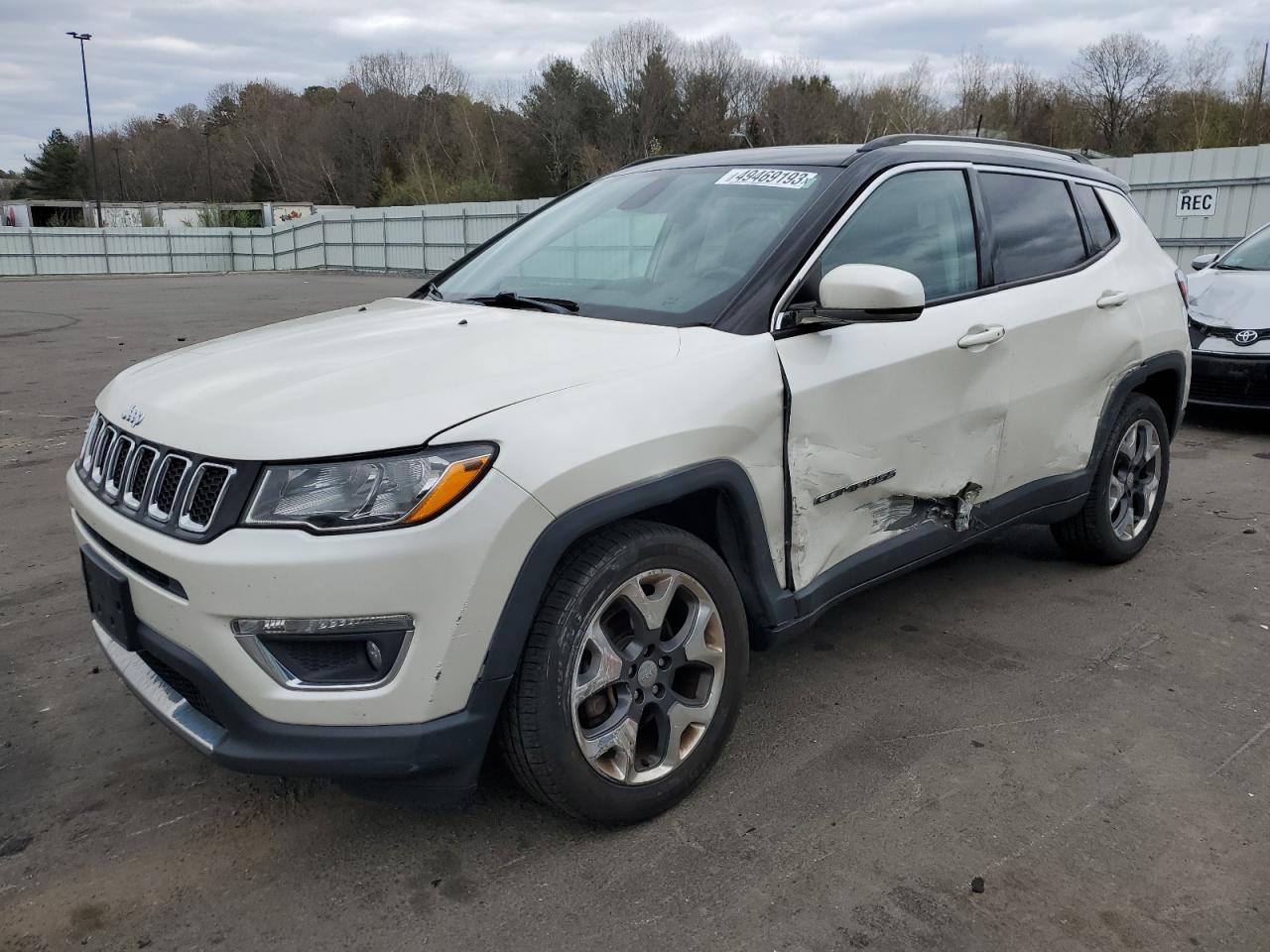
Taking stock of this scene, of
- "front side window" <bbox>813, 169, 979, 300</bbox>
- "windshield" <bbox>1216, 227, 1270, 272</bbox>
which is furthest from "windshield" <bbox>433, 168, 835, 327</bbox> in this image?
"windshield" <bbox>1216, 227, 1270, 272</bbox>

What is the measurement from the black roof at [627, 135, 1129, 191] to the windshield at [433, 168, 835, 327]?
0.10 meters

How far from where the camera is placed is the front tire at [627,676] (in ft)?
7.77

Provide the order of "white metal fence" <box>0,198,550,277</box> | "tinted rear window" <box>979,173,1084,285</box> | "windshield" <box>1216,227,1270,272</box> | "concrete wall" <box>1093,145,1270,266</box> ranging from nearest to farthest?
"tinted rear window" <box>979,173,1084,285</box>, "windshield" <box>1216,227,1270,272</box>, "concrete wall" <box>1093,145,1270,266</box>, "white metal fence" <box>0,198,550,277</box>

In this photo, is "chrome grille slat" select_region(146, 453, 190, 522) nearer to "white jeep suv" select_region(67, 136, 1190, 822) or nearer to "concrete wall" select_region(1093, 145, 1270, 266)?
"white jeep suv" select_region(67, 136, 1190, 822)

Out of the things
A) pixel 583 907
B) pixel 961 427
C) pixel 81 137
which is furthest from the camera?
pixel 81 137

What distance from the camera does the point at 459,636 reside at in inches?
86.8

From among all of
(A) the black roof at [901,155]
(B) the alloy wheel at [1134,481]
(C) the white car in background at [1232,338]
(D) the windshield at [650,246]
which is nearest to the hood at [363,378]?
(D) the windshield at [650,246]

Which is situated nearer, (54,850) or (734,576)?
(54,850)

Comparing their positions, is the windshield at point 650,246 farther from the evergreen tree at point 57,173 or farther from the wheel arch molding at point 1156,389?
the evergreen tree at point 57,173

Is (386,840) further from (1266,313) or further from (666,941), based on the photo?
(1266,313)

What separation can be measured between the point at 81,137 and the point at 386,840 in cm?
10315

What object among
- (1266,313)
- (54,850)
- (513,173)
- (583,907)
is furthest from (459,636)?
(513,173)

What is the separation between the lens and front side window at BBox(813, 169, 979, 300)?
319 cm

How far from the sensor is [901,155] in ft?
11.2
